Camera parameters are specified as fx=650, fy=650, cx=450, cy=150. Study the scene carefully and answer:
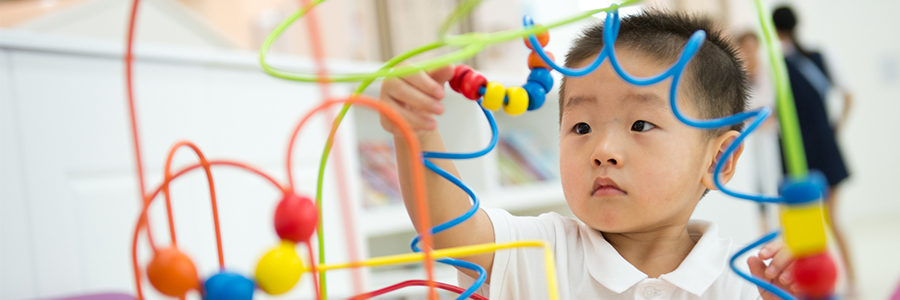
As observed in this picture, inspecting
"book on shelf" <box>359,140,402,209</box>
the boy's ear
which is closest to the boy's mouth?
the boy's ear

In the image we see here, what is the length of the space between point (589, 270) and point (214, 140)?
0.94 metres

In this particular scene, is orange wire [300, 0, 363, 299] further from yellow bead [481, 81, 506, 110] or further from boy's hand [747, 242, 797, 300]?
boy's hand [747, 242, 797, 300]

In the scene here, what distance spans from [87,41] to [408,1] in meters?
1.28

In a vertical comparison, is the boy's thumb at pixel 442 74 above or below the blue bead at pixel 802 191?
above

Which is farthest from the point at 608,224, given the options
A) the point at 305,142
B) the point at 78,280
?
the point at 305,142

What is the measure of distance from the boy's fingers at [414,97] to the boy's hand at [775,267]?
0.81 ft

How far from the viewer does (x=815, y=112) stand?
90.7 inches

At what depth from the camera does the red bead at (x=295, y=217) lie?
0.80 feet

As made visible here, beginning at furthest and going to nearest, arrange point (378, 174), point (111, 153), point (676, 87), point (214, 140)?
point (378, 174) < point (214, 140) < point (111, 153) < point (676, 87)

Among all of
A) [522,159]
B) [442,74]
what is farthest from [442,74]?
[522,159]

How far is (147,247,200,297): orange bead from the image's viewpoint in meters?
0.24

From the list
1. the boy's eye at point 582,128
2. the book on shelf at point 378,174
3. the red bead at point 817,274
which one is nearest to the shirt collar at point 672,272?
the boy's eye at point 582,128

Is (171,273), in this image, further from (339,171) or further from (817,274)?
(817,274)

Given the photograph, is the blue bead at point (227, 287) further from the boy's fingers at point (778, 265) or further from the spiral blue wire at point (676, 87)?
the boy's fingers at point (778, 265)
